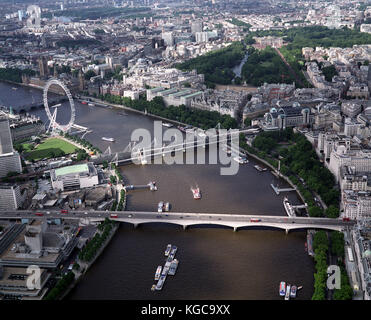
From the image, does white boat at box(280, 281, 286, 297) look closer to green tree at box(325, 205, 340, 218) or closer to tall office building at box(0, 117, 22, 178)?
green tree at box(325, 205, 340, 218)

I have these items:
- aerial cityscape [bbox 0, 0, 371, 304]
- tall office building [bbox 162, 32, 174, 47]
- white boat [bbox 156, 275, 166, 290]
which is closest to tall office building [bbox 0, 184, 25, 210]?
aerial cityscape [bbox 0, 0, 371, 304]

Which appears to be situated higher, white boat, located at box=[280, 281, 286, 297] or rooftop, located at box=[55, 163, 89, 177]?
rooftop, located at box=[55, 163, 89, 177]

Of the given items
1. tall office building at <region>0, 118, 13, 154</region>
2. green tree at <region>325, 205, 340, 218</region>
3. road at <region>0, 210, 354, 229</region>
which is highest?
tall office building at <region>0, 118, 13, 154</region>

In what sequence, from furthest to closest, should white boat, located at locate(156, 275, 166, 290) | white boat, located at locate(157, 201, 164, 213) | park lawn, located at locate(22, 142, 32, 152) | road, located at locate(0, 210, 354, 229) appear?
park lawn, located at locate(22, 142, 32, 152), white boat, located at locate(157, 201, 164, 213), road, located at locate(0, 210, 354, 229), white boat, located at locate(156, 275, 166, 290)

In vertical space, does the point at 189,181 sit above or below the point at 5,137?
below

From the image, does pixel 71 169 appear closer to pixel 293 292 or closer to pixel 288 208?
pixel 288 208

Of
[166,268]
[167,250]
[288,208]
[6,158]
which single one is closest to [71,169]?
[6,158]

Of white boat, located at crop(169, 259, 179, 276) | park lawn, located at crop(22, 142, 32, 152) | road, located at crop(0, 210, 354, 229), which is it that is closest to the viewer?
white boat, located at crop(169, 259, 179, 276)
